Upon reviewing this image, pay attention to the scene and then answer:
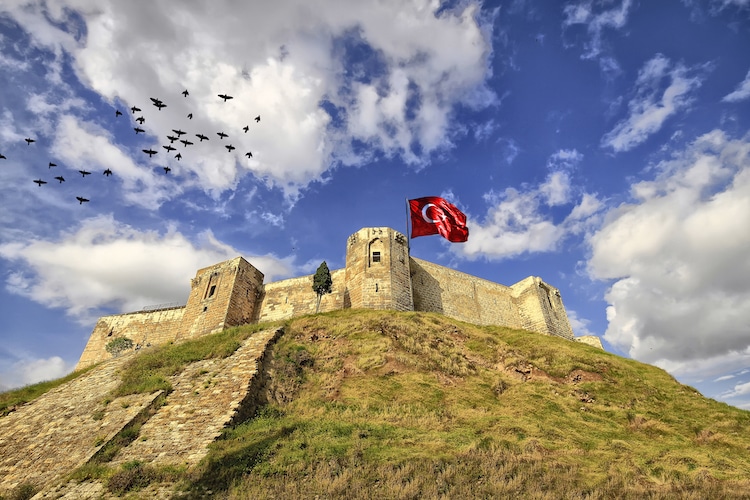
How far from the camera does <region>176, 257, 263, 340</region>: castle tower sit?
35.0m

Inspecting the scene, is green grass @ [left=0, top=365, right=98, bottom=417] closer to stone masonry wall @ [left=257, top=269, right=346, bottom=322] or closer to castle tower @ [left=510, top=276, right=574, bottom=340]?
stone masonry wall @ [left=257, top=269, right=346, bottom=322]

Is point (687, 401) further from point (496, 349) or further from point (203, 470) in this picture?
point (203, 470)

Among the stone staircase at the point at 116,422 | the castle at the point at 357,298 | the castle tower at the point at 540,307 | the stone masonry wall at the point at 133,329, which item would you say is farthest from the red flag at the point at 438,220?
the stone masonry wall at the point at 133,329

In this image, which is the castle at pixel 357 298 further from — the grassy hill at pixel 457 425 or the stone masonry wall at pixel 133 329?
the grassy hill at pixel 457 425

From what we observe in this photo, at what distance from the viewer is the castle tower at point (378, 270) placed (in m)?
34.0

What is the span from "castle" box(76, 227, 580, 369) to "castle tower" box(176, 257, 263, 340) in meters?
0.09

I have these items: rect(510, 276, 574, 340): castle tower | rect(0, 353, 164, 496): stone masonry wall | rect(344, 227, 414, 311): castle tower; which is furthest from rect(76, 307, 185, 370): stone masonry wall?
rect(510, 276, 574, 340): castle tower

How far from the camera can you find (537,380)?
74.3 ft

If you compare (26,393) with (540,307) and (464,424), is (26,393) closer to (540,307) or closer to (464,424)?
(464,424)

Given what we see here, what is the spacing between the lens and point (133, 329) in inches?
1647

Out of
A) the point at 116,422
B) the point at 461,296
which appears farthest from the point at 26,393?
the point at 461,296

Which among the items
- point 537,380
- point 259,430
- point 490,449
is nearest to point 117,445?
point 259,430

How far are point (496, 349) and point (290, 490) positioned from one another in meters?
18.4

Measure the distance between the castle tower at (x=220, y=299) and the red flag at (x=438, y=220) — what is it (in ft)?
53.2
